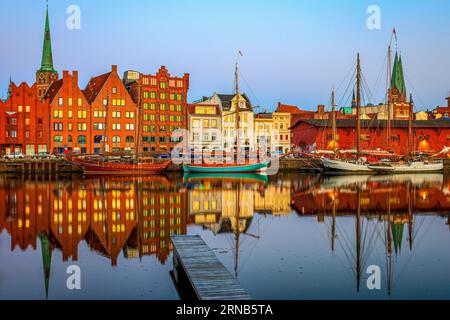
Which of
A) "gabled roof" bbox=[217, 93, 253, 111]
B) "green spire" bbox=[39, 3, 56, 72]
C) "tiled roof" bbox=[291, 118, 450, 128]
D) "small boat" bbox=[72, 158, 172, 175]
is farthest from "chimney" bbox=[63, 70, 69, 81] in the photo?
"tiled roof" bbox=[291, 118, 450, 128]

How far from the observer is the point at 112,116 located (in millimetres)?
86812

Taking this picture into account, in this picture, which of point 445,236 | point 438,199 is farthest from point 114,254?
point 438,199

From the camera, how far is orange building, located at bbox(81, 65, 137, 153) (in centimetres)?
8575

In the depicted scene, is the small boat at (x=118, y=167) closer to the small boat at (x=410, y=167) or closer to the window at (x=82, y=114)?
the window at (x=82, y=114)

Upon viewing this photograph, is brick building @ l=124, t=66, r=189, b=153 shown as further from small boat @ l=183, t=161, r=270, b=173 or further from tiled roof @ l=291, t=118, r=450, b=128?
tiled roof @ l=291, t=118, r=450, b=128

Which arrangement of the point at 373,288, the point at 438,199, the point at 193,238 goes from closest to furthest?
the point at 373,288 → the point at 193,238 → the point at 438,199

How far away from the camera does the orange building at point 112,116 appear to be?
281 ft

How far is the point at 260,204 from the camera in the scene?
110 feet

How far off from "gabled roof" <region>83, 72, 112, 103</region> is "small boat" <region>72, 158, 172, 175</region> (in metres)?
21.0

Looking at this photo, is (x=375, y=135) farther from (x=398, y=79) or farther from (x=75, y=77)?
(x=398, y=79)

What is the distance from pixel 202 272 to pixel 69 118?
7640 centimetres

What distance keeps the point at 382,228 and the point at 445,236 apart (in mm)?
2734

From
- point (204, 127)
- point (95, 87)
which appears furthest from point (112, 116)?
point (204, 127)
